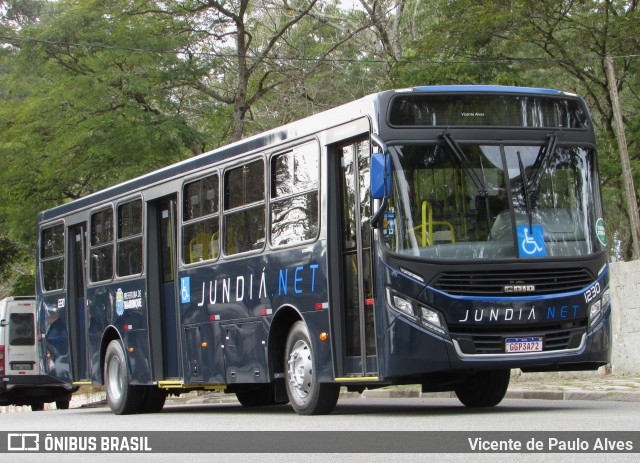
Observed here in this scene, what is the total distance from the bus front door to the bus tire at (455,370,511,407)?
2061 mm

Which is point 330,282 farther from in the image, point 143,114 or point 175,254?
point 143,114

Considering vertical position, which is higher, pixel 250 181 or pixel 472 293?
pixel 250 181

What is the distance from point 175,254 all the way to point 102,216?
8.73 feet

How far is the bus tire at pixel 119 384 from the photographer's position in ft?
58.5

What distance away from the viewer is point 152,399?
1814 cm

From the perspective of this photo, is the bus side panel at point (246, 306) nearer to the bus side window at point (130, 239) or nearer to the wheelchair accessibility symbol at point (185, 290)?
the wheelchair accessibility symbol at point (185, 290)

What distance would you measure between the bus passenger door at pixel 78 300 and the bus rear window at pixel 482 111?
334 inches

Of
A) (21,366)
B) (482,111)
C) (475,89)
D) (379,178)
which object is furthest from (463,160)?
(21,366)

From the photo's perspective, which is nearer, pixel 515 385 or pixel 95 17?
pixel 515 385

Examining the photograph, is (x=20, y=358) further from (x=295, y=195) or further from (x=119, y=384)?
(x=295, y=195)

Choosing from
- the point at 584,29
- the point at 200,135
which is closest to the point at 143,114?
the point at 200,135

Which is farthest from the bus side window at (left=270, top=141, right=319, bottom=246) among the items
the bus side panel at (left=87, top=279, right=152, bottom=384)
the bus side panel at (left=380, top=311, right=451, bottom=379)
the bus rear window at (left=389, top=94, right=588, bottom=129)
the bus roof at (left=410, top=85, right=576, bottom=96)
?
the bus side panel at (left=87, top=279, right=152, bottom=384)

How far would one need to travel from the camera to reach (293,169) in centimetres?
1380

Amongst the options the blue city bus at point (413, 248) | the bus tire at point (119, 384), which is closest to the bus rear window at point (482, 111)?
the blue city bus at point (413, 248)
